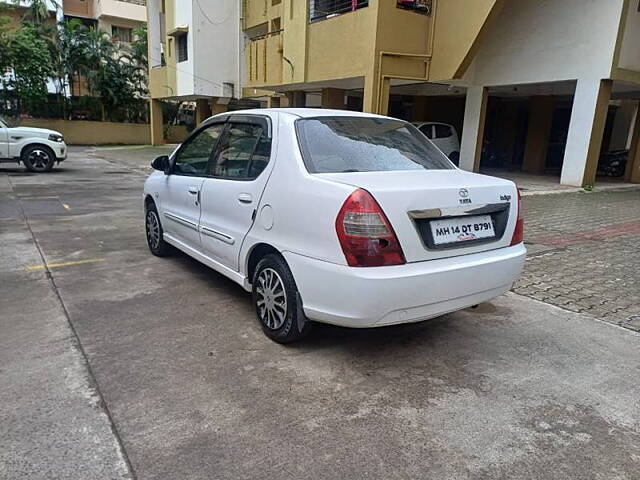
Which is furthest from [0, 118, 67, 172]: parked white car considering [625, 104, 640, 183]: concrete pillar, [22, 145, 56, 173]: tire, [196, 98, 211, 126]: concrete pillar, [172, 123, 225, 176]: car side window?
[625, 104, 640, 183]: concrete pillar

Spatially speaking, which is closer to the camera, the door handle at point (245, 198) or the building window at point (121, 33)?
the door handle at point (245, 198)

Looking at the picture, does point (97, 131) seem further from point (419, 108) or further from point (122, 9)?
point (419, 108)

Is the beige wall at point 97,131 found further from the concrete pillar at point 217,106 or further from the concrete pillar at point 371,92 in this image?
the concrete pillar at point 371,92

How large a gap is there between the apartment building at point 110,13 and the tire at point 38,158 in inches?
1036

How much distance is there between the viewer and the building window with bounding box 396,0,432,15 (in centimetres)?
1210

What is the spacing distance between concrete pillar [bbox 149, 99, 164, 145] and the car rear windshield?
87.8ft

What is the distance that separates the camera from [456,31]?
12.2 metres

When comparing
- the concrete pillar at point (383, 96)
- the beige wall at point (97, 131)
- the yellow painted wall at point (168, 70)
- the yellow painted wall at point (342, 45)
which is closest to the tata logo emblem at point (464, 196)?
the concrete pillar at point (383, 96)

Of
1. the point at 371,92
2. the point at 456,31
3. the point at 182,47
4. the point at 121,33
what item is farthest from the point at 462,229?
the point at 121,33

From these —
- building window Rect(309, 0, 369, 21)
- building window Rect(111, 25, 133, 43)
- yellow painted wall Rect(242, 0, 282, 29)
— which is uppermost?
building window Rect(111, 25, 133, 43)

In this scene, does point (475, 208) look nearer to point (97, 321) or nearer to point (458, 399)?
point (458, 399)

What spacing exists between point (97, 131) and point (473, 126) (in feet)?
78.2

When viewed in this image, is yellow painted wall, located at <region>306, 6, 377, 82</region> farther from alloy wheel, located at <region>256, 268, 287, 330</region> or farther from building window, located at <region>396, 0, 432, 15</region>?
alloy wheel, located at <region>256, 268, 287, 330</region>

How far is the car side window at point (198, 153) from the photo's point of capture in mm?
4512
